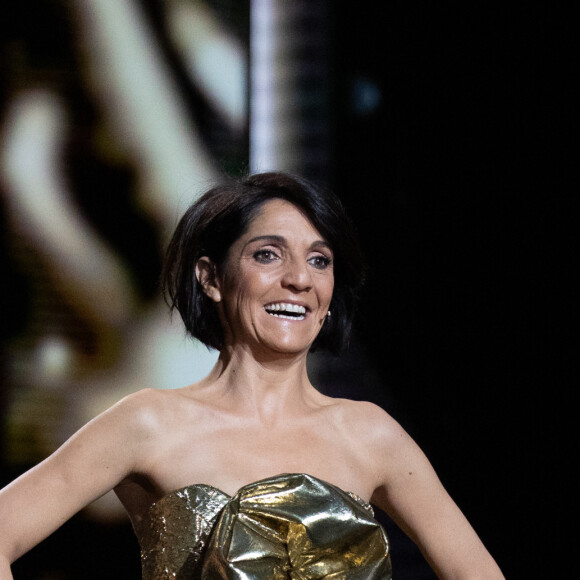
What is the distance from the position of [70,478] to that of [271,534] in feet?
1.08

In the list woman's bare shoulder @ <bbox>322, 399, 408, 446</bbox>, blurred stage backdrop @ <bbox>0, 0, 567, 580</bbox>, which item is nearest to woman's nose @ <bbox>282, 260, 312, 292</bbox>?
woman's bare shoulder @ <bbox>322, 399, 408, 446</bbox>

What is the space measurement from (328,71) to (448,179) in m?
0.40

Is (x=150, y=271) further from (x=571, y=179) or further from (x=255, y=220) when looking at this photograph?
(x=571, y=179)

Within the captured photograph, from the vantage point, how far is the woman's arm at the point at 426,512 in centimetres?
174

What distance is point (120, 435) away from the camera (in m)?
1.56

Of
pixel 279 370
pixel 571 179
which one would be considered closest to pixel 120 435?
pixel 279 370

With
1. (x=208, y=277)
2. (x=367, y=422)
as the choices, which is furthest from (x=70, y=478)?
(x=367, y=422)

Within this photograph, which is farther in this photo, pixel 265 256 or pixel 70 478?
pixel 265 256

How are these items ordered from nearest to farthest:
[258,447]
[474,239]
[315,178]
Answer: [258,447]
[474,239]
[315,178]

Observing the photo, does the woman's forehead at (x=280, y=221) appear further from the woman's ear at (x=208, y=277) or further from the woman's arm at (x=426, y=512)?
the woman's arm at (x=426, y=512)

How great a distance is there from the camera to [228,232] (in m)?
1.72

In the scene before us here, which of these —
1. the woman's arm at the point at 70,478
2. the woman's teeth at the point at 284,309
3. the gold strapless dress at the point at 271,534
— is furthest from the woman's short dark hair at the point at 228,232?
the gold strapless dress at the point at 271,534

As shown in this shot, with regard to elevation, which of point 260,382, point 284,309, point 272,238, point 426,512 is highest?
point 272,238

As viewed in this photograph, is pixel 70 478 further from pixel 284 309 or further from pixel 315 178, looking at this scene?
pixel 315 178
